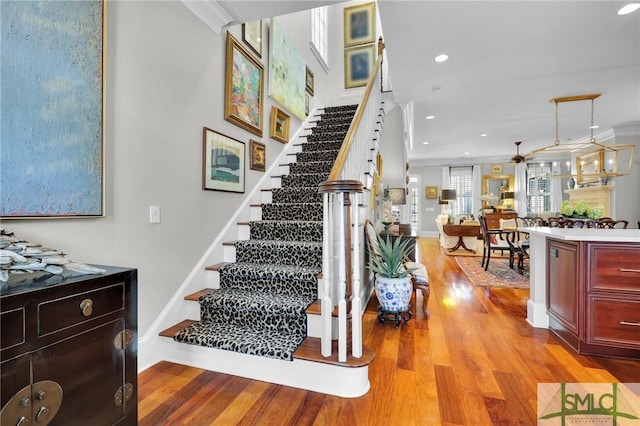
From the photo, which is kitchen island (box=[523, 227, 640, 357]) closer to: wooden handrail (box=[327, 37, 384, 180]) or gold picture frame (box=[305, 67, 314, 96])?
wooden handrail (box=[327, 37, 384, 180])

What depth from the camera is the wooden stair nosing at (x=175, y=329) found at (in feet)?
6.78

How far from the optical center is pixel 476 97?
478 centimetres

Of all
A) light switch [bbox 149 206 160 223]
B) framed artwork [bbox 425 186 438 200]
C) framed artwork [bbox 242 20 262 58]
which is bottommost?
light switch [bbox 149 206 160 223]

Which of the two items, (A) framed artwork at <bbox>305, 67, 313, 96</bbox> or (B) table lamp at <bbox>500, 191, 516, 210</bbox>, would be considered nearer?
(A) framed artwork at <bbox>305, 67, 313, 96</bbox>

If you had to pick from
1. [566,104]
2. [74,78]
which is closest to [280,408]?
[74,78]

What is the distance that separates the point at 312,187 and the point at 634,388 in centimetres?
Result: 301

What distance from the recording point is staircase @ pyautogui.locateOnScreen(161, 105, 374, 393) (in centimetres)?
194

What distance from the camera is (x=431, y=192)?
36.8 feet

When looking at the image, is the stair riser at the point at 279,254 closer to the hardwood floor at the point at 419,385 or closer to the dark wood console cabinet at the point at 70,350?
the hardwood floor at the point at 419,385

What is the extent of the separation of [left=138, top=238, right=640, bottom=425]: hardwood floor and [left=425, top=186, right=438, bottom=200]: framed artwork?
29.4 feet

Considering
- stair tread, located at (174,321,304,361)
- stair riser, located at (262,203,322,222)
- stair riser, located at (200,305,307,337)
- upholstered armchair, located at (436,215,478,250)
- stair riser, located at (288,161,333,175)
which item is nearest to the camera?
stair tread, located at (174,321,304,361)

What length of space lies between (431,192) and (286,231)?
9528mm

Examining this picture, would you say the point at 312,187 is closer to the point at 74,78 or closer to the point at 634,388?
the point at 74,78

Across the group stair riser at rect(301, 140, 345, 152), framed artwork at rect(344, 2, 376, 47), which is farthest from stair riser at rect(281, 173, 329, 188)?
framed artwork at rect(344, 2, 376, 47)
